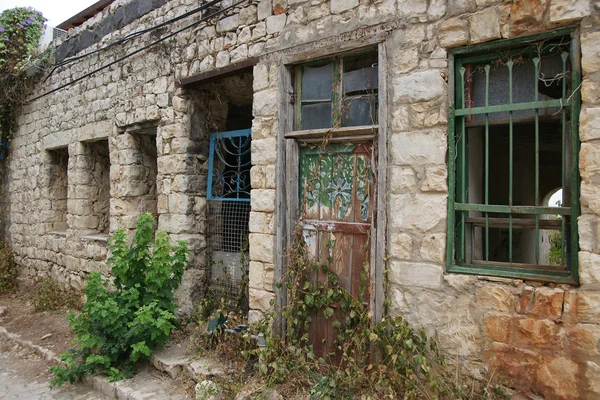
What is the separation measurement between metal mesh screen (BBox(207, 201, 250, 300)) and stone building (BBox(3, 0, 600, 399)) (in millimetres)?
26

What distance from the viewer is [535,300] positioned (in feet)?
8.48

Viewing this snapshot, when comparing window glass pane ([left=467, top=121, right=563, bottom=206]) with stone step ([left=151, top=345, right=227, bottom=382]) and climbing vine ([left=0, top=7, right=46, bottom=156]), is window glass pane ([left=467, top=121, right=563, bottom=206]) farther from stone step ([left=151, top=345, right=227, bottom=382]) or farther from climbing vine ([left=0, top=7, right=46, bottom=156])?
climbing vine ([left=0, top=7, right=46, bottom=156])

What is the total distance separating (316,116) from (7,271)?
708 cm

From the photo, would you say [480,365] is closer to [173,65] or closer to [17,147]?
[173,65]

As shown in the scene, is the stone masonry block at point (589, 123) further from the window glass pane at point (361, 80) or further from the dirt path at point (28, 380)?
the dirt path at point (28, 380)

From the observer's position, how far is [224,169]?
198 inches

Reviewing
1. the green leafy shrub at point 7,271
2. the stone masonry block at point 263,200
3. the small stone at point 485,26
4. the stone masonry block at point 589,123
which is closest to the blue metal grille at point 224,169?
the stone masonry block at point 263,200

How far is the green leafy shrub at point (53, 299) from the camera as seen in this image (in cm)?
611

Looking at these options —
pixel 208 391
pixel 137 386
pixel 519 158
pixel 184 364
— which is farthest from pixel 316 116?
pixel 519 158

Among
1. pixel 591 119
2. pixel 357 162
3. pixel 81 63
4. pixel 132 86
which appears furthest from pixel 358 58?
pixel 81 63

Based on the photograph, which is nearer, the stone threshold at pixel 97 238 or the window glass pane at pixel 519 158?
the window glass pane at pixel 519 158

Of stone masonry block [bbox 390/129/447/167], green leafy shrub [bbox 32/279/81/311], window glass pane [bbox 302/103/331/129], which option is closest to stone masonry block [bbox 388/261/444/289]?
stone masonry block [bbox 390/129/447/167]

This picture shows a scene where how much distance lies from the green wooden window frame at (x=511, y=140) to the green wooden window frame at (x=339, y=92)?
660 millimetres

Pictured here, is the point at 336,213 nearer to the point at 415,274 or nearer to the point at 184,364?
the point at 415,274
